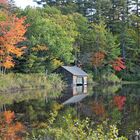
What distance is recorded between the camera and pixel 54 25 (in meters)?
47.0

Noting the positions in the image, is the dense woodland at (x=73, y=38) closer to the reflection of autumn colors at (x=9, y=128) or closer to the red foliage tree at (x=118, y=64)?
the red foliage tree at (x=118, y=64)

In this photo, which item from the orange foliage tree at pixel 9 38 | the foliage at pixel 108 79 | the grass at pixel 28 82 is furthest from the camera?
the foliage at pixel 108 79

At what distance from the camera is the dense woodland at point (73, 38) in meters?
40.0

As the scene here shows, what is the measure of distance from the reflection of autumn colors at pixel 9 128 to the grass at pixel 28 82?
1669cm

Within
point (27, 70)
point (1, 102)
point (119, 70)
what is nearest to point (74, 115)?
point (1, 102)

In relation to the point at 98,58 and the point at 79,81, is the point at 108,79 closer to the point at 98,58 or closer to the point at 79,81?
the point at 98,58

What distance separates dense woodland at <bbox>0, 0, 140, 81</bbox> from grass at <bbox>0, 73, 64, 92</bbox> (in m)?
1.16

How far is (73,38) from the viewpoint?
169ft

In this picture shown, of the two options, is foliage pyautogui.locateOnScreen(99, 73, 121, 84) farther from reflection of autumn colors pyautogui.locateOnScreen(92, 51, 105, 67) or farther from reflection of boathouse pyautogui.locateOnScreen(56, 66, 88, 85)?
reflection of boathouse pyautogui.locateOnScreen(56, 66, 88, 85)

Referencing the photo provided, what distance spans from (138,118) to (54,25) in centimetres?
2987

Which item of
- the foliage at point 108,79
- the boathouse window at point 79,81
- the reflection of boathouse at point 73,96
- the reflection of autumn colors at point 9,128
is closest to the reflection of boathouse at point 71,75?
the boathouse window at point 79,81

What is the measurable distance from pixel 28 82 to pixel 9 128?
25.1m

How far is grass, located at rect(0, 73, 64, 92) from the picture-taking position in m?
36.7

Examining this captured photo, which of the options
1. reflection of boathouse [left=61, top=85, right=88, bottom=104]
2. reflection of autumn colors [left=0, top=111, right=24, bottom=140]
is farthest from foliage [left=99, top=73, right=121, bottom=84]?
reflection of autumn colors [left=0, top=111, right=24, bottom=140]
